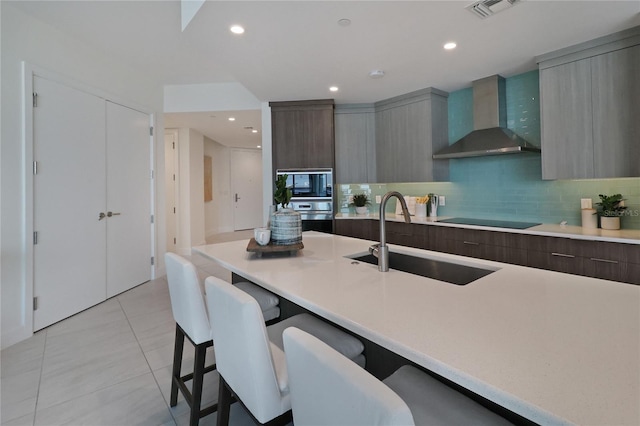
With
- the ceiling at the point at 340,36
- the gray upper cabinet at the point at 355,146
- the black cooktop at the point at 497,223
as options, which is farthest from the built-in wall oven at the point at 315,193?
the black cooktop at the point at 497,223

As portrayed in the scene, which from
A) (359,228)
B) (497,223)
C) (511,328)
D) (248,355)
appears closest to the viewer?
(511,328)

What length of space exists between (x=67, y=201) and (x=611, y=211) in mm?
4990

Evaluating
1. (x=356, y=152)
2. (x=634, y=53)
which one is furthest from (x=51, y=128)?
(x=634, y=53)

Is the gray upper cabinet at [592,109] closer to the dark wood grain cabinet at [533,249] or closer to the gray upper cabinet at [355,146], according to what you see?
the dark wood grain cabinet at [533,249]

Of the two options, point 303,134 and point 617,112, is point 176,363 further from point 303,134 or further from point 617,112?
point 617,112

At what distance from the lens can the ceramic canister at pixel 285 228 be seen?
1.91 meters

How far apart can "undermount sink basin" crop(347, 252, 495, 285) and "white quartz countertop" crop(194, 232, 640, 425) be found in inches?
3.5

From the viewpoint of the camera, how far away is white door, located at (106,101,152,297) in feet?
11.8

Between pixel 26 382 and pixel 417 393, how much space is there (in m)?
2.53

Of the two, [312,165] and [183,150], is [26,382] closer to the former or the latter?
[312,165]

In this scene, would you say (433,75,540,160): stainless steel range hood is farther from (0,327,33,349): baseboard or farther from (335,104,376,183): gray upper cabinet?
(0,327,33,349): baseboard

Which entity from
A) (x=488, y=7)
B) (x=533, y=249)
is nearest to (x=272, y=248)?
(x=488, y=7)

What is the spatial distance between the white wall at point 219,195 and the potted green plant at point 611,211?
275 inches

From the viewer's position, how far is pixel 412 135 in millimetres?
4031
